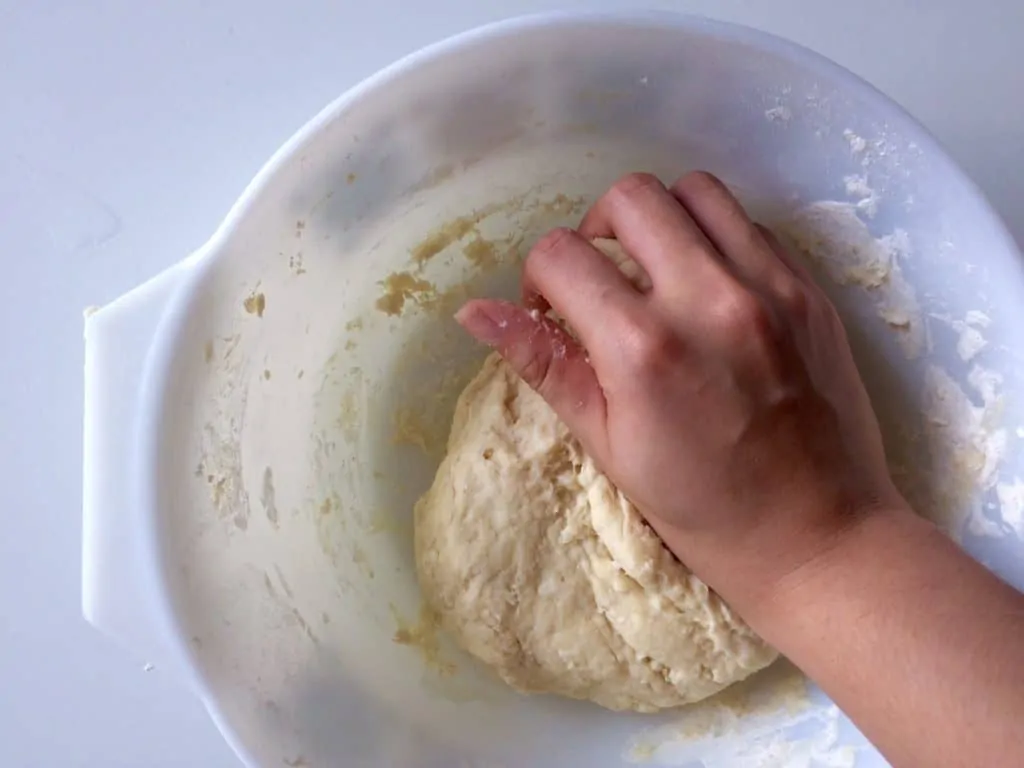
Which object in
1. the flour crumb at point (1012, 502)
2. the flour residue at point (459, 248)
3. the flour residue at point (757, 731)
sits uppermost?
the flour residue at point (459, 248)

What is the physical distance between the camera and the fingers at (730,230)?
0.78 m

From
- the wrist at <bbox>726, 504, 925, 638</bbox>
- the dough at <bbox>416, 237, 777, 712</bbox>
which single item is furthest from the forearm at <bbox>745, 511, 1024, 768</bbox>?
the dough at <bbox>416, 237, 777, 712</bbox>

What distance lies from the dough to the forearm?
0.12 metres

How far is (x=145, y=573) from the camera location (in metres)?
0.68

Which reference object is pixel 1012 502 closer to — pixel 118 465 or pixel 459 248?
pixel 459 248

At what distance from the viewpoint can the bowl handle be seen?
2.34 ft

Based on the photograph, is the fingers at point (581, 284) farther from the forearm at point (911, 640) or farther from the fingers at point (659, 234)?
the forearm at point (911, 640)

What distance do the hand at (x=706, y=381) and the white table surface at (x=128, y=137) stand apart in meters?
0.29

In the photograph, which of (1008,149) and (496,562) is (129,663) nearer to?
(496,562)

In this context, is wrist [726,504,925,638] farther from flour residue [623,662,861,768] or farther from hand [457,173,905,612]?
flour residue [623,662,861,768]

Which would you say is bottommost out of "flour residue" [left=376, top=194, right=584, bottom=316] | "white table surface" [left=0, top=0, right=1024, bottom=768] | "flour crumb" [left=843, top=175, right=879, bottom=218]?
"flour crumb" [left=843, top=175, right=879, bottom=218]

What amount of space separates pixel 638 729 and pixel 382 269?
1.75ft

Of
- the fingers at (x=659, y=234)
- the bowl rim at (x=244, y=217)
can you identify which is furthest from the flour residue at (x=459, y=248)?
the bowl rim at (x=244, y=217)

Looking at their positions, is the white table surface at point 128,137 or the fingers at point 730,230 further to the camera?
the white table surface at point 128,137
